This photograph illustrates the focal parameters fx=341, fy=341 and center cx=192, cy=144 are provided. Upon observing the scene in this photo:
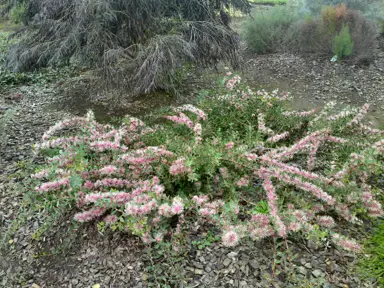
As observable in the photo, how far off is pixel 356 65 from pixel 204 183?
391 centimetres

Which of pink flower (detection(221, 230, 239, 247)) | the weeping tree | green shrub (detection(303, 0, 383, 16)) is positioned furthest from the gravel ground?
green shrub (detection(303, 0, 383, 16))

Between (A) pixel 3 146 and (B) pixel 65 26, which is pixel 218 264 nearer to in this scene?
(A) pixel 3 146

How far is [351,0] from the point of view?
20.8 feet

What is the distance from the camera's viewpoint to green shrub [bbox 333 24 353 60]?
484cm

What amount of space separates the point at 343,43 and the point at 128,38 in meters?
3.14

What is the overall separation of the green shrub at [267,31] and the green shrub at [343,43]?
0.94m

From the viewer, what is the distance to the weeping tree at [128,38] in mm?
3090

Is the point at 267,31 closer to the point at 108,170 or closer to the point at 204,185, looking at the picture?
the point at 204,185

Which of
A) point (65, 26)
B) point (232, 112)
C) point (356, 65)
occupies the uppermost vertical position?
point (65, 26)

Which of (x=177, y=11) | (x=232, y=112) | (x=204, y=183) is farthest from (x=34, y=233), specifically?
(x=177, y=11)

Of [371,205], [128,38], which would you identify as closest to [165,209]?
[371,205]

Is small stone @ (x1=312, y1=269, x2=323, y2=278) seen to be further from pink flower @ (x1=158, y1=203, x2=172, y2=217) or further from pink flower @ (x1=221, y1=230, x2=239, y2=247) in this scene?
pink flower @ (x1=158, y1=203, x2=172, y2=217)

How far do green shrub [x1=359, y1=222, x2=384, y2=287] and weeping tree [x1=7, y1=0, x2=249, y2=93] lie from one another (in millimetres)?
1983

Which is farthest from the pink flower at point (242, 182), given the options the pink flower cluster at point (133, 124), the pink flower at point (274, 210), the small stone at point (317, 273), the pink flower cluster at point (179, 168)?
the pink flower cluster at point (133, 124)
